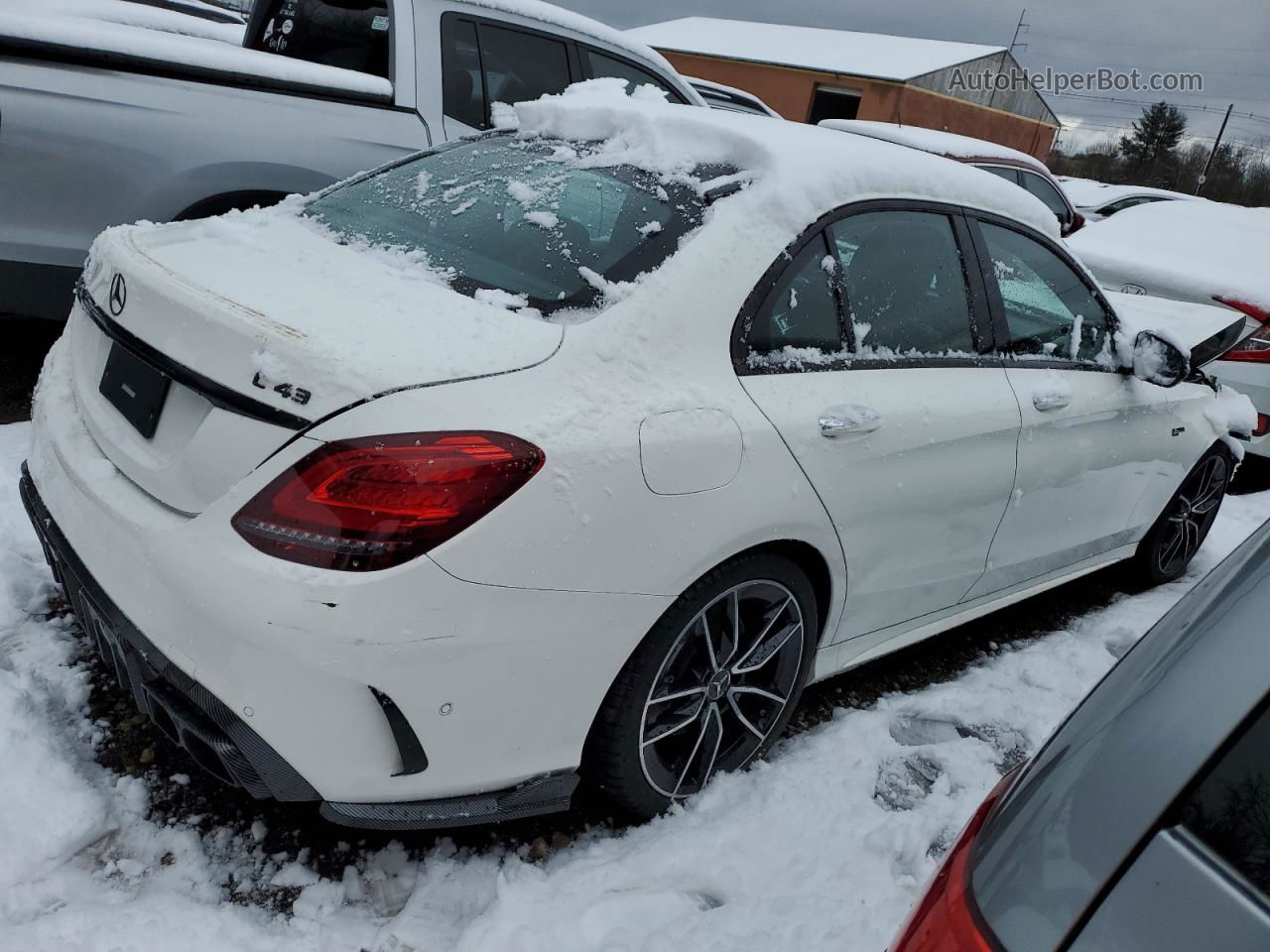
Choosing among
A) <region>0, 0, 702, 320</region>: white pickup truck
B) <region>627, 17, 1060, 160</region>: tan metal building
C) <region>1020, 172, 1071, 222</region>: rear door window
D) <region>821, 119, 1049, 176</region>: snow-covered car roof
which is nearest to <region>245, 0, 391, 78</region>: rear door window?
<region>0, 0, 702, 320</region>: white pickup truck

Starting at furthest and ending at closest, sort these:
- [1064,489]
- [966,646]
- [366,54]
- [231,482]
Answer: [366,54] → [966,646] → [1064,489] → [231,482]

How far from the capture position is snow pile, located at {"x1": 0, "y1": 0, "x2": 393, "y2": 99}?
11.0 ft

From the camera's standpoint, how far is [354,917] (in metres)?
2.03

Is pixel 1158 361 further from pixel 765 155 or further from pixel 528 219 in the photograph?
pixel 528 219

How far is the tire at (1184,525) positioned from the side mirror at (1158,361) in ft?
2.90

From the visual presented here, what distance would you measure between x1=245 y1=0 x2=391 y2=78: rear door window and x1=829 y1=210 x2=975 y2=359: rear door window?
294cm

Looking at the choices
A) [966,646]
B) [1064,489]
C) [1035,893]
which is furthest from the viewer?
[966,646]

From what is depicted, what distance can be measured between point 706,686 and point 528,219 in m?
1.23

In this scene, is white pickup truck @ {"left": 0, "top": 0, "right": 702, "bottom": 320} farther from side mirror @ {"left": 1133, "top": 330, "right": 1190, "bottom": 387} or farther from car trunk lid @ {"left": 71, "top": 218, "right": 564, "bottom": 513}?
side mirror @ {"left": 1133, "top": 330, "right": 1190, "bottom": 387}

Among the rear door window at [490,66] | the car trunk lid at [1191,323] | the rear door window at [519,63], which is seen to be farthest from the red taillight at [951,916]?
the rear door window at [519,63]

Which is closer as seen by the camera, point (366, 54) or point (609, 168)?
point (609, 168)

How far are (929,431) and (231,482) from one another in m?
1.75

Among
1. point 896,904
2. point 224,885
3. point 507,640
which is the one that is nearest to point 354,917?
point 224,885

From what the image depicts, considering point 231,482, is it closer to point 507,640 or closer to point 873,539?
point 507,640
